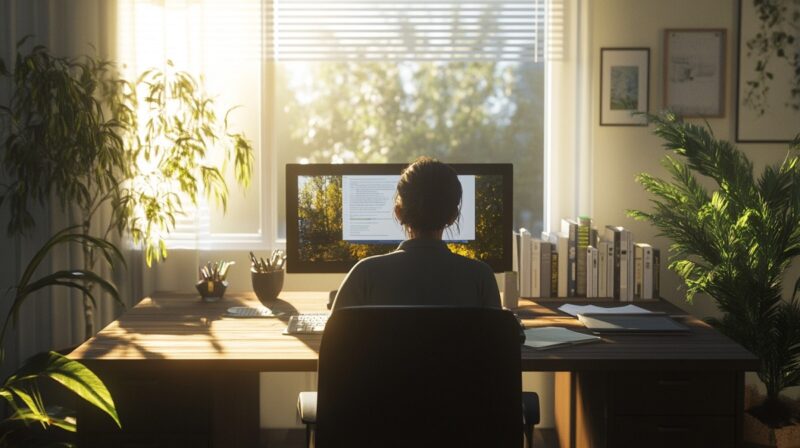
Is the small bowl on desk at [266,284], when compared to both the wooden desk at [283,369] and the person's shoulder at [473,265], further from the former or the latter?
the person's shoulder at [473,265]

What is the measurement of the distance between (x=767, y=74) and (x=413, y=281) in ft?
7.65

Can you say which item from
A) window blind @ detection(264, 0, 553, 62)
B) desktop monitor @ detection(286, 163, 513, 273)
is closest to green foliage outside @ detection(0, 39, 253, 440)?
window blind @ detection(264, 0, 553, 62)

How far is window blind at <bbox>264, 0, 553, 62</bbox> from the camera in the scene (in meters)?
3.99

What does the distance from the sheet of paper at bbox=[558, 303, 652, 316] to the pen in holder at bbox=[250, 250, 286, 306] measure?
3.18ft

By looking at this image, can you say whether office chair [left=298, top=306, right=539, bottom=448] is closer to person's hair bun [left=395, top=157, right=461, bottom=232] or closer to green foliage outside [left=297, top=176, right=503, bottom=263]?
person's hair bun [left=395, top=157, right=461, bottom=232]

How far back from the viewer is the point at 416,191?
7.58ft

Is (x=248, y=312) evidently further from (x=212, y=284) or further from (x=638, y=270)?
(x=638, y=270)

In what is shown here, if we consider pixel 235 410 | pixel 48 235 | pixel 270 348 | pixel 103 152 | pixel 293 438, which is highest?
pixel 103 152

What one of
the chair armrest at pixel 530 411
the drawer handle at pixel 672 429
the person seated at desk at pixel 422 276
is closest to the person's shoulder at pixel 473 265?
the person seated at desk at pixel 422 276

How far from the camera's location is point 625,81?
3875 millimetres

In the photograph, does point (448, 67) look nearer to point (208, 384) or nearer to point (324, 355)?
point (208, 384)

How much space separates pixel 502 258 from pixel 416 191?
1.04 meters

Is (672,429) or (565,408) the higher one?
(672,429)

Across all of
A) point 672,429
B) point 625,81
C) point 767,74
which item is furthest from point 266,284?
point 767,74
